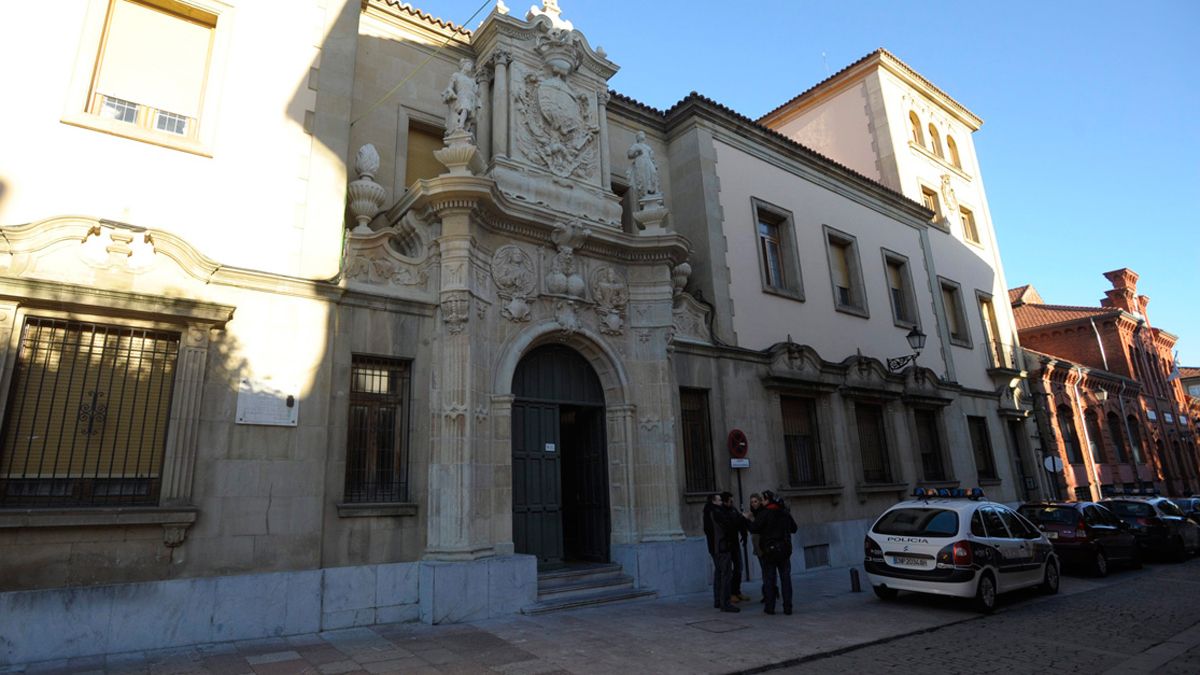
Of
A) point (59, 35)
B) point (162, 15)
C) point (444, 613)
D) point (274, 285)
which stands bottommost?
point (444, 613)

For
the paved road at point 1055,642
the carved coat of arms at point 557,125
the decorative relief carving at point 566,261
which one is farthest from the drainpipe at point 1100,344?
the decorative relief carving at point 566,261

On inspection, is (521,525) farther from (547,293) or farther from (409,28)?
(409,28)

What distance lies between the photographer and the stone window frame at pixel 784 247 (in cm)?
1590

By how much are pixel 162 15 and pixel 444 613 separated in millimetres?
9184

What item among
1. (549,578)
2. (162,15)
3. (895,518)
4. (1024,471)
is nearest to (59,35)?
(162,15)

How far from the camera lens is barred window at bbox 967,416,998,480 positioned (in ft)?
67.7

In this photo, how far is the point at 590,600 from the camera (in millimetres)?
9805

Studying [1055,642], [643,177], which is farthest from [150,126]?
[1055,642]

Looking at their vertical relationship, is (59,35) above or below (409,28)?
below

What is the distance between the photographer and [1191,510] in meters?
19.7

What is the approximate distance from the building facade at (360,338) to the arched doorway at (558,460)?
A: 54 mm

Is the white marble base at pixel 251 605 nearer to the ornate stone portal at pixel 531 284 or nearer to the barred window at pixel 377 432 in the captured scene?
the ornate stone portal at pixel 531 284

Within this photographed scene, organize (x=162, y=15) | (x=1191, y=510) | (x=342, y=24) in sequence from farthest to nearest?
(x=1191, y=510), (x=342, y=24), (x=162, y=15)

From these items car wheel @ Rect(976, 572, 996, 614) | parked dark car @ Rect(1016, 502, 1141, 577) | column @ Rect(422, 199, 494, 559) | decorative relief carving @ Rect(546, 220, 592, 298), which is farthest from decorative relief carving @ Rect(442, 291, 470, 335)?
parked dark car @ Rect(1016, 502, 1141, 577)
